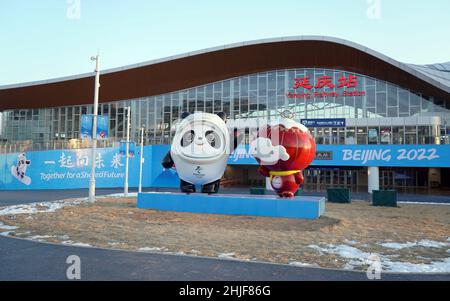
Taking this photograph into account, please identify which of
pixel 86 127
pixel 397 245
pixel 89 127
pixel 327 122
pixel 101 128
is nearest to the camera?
pixel 397 245

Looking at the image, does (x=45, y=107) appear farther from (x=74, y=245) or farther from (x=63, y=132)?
(x=74, y=245)

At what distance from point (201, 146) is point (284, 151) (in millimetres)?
3190

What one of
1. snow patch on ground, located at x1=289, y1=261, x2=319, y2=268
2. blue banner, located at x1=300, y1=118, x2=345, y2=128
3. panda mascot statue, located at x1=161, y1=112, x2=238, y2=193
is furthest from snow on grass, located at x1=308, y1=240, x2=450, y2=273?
blue banner, located at x1=300, y1=118, x2=345, y2=128

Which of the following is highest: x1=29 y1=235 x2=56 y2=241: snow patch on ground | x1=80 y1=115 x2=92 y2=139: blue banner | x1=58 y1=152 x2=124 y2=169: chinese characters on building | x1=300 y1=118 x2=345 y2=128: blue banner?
x1=300 y1=118 x2=345 y2=128: blue banner

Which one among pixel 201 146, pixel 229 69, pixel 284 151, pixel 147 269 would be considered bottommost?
pixel 147 269

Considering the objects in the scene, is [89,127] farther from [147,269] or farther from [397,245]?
[397,245]

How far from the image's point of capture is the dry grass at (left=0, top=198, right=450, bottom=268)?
7.43 m

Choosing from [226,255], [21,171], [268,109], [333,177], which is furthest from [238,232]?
[333,177]

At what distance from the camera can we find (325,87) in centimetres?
3309

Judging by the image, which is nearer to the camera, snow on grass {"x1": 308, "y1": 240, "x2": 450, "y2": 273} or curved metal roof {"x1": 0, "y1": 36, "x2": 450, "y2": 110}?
snow on grass {"x1": 308, "y1": 240, "x2": 450, "y2": 273}

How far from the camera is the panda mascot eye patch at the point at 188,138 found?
41.7ft

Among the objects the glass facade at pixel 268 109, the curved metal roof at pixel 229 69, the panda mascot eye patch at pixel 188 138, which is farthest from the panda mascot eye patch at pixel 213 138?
the glass facade at pixel 268 109

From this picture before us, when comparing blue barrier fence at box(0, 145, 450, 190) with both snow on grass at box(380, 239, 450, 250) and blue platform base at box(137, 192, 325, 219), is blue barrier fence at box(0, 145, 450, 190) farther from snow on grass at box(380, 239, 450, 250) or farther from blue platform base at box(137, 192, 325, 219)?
snow on grass at box(380, 239, 450, 250)

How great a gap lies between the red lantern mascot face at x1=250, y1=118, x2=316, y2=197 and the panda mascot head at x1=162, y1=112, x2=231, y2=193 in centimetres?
140
